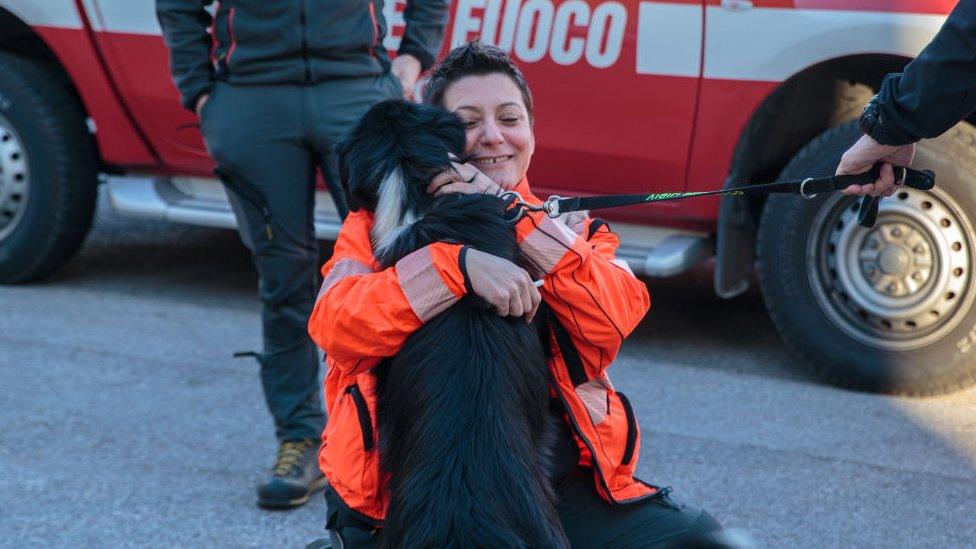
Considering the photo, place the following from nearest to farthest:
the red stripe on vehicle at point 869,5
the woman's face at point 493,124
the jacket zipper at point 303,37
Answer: the woman's face at point 493,124, the jacket zipper at point 303,37, the red stripe on vehicle at point 869,5

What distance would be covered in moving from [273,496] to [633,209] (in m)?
1.90

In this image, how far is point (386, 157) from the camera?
7.93 feet

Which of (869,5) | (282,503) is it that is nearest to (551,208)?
(282,503)

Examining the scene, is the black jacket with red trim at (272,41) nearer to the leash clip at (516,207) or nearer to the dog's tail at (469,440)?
the leash clip at (516,207)

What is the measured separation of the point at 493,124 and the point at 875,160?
759 millimetres

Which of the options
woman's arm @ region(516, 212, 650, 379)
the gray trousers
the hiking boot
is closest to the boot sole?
the hiking boot

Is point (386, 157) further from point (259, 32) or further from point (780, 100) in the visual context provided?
point (780, 100)

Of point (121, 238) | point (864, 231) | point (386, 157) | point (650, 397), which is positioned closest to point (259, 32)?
point (386, 157)

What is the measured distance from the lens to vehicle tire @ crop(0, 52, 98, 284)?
5535 millimetres

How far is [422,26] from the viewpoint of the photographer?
12.8 ft

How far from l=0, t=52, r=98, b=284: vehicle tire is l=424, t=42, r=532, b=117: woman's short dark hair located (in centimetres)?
325

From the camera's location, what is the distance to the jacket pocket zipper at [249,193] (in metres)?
3.62

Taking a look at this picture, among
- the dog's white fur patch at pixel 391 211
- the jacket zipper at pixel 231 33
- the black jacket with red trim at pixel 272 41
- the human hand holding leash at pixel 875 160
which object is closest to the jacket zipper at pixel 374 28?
the black jacket with red trim at pixel 272 41

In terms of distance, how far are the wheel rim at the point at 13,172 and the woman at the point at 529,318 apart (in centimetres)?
342
